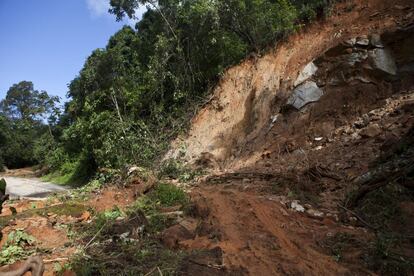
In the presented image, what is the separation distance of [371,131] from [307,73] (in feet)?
12.1

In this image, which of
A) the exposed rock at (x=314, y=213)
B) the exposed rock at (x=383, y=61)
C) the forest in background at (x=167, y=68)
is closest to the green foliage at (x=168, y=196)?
the exposed rock at (x=314, y=213)

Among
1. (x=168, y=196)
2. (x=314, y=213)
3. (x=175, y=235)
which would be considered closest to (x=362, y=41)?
(x=314, y=213)

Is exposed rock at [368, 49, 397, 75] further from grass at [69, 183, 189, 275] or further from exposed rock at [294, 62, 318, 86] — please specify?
grass at [69, 183, 189, 275]

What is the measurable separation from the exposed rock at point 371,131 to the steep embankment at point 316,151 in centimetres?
3

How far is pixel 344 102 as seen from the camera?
1145cm

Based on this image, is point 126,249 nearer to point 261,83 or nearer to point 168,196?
point 168,196

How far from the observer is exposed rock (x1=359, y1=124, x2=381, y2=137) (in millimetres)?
9461

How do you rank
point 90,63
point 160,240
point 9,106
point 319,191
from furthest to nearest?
1. point 9,106
2. point 90,63
3. point 319,191
4. point 160,240

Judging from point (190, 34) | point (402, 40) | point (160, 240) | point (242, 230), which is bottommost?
point (242, 230)

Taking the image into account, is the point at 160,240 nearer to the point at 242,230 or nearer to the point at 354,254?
the point at 242,230

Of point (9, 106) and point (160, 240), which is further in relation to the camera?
point (9, 106)

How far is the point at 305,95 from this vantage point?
486 inches

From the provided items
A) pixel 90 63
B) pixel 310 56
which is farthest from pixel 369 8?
pixel 90 63

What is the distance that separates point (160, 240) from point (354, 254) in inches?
112
